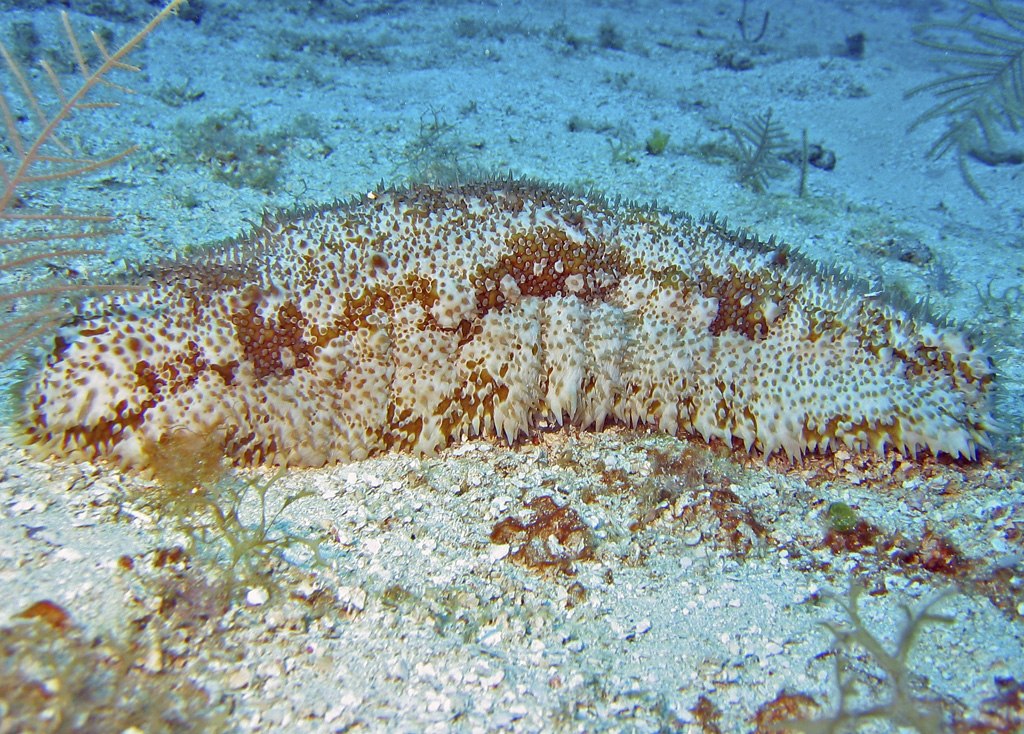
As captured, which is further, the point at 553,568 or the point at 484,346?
the point at 484,346

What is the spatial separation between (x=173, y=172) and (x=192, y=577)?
372 cm

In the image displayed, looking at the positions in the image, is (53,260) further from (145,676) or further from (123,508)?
(145,676)

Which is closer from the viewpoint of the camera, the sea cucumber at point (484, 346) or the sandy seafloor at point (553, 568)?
the sandy seafloor at point (553, 568)

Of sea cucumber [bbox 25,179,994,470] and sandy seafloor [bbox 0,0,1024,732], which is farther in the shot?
sea cucumber [bbox 25,179,994,470]

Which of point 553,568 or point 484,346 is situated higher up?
point 484,346

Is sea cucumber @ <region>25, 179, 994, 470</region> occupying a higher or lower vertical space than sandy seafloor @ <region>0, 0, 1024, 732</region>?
higher

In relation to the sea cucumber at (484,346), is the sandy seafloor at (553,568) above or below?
below

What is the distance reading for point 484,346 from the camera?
2.39m

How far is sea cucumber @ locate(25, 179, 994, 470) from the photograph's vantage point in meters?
2.26

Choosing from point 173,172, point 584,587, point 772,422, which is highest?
point 173,172

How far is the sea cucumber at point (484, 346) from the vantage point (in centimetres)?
226

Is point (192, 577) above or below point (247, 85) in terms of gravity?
below

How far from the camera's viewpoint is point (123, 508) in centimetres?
204

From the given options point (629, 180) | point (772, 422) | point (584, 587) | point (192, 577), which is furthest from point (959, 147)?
point (192, 577)
